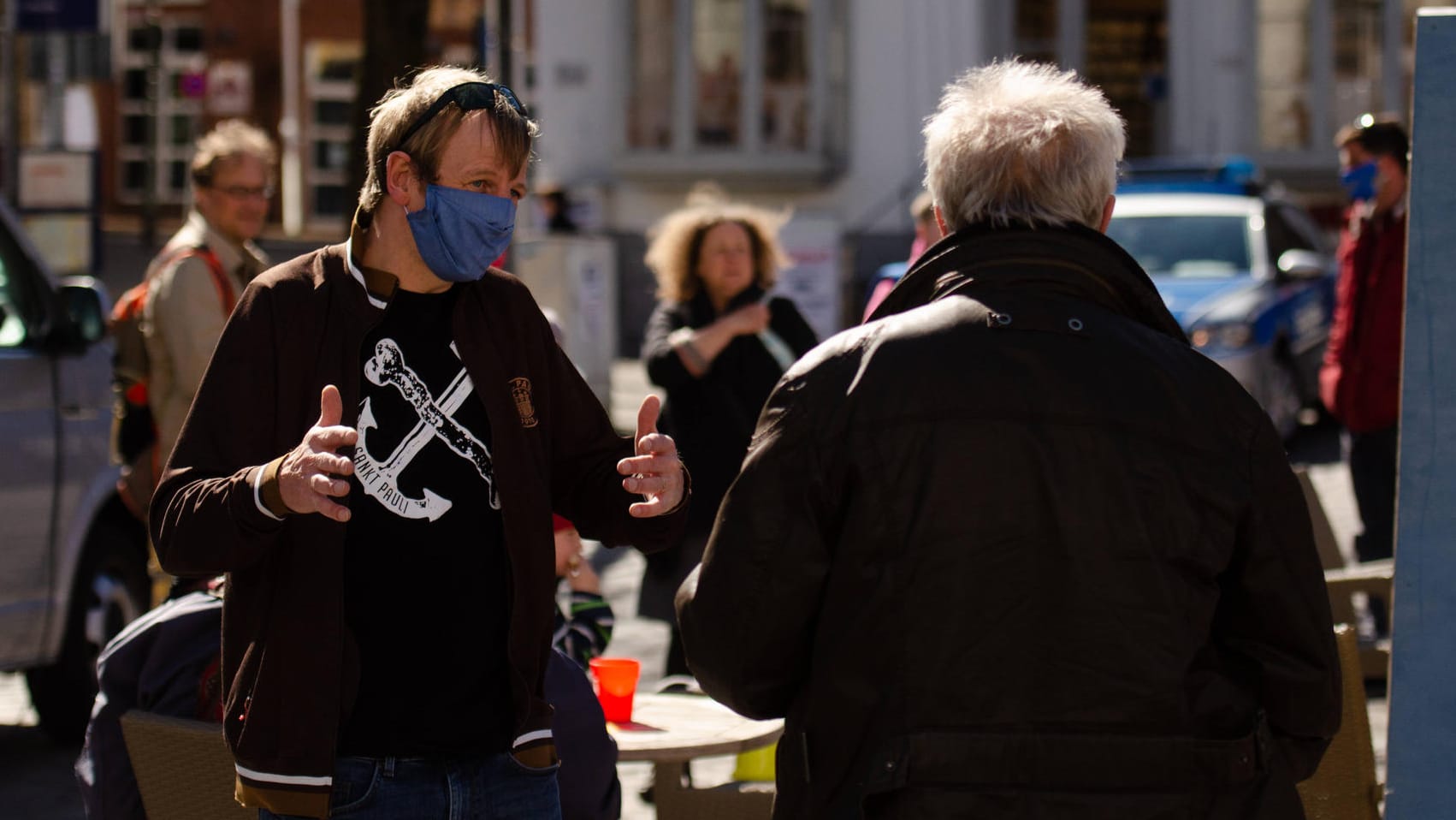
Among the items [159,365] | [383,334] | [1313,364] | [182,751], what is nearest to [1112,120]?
[383,334]

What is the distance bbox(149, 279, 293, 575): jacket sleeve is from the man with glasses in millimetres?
3270

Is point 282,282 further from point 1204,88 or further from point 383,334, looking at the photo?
point 1204,88

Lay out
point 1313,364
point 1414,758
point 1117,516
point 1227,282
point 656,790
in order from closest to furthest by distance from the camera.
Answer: point 1117,516
point 1414,758
point 656,790
point 1227,282
point 1313,364

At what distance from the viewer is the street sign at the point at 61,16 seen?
44.6 feet

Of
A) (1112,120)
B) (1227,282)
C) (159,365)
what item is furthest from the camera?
(1227,282)

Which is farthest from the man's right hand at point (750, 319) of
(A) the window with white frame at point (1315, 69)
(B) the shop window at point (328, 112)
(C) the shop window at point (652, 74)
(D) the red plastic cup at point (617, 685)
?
(B) the shop window at point (328, 112)

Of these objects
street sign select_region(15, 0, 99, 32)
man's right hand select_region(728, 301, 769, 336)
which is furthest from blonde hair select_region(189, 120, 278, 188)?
street sign select_region(15, 0, 99, 32)

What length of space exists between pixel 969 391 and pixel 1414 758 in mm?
1069

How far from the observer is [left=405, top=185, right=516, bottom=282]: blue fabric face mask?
3.01 meters

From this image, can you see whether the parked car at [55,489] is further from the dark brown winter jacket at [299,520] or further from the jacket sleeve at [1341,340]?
the jacket sleeve at [1341,340]

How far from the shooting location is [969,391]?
2600mm

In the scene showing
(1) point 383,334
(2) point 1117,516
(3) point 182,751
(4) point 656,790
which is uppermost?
(1) point 383,334

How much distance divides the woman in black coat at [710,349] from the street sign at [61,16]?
320 inches

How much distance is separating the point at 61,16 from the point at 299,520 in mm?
11713
